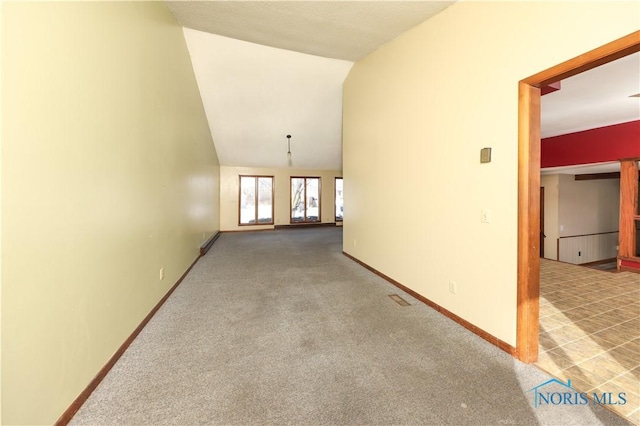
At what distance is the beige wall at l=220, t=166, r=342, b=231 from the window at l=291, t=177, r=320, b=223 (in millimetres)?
171

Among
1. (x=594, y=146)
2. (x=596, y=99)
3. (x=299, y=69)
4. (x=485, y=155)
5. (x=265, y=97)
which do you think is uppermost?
(x=299, y=69)

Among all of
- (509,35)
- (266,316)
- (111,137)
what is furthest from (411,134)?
(111,137)

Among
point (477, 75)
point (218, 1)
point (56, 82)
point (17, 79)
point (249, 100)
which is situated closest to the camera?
point (17, 79)

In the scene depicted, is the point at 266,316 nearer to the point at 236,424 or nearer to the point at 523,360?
the point at 236,424

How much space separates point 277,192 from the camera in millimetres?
9445

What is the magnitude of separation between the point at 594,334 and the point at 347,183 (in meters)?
3.65

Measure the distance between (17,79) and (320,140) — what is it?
668 cm

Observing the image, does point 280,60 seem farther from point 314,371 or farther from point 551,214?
point 551,214

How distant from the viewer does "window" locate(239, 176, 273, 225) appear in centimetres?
912

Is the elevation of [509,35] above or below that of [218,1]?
below

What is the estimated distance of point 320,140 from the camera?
7.43 metres

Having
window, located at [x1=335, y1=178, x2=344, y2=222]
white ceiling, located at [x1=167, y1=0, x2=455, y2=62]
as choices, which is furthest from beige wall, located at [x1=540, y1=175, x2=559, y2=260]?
white ceiling, located at [x1=167, y1=0, x2=455, y2=62]

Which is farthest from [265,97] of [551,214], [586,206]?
[586,206]

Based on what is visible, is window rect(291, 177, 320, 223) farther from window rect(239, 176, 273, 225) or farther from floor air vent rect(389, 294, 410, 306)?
floor air vent rect(389, 294, 410, 306)
